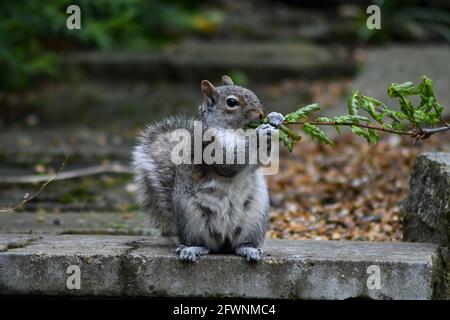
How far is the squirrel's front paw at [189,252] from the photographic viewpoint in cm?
355

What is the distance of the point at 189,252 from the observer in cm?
356

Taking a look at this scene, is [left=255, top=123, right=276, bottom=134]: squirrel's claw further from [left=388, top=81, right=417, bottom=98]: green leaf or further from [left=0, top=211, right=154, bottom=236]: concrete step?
[left=0, top=211, right=154, bottom=236]: concrete step

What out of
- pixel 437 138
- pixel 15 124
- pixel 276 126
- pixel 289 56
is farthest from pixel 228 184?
pixel 289 56

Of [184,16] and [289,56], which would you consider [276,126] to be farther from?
[184,16]

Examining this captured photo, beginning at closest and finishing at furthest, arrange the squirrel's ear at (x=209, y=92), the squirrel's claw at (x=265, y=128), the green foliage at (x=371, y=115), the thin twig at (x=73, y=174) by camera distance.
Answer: the squirrel's claw at (x=265, y=128) → the green foliage at (x=371, y=115) → the squirrel's ear at (x=209, y=92) → the thin twig at (x=73, y=174)

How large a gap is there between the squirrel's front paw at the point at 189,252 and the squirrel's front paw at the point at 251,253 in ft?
0.58

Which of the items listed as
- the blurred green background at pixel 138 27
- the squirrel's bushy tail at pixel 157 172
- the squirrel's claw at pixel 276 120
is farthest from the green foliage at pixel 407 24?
the squirrel's claw at pixel 276 120

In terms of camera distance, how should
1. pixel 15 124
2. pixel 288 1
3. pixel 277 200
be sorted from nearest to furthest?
pixel 277 200 → pixel 15 124 → pixel 288 1

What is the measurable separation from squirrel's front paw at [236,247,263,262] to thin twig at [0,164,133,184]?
2.62 metres

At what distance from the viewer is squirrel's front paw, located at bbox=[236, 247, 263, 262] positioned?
3.55 meters

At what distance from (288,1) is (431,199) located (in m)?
7.68

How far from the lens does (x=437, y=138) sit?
22.3ft

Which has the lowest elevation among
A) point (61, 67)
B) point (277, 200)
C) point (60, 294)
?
point (60, 294)

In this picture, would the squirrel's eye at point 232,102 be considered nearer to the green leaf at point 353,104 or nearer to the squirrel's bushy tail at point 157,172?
the squirrel's bushy tail at point 157,172
